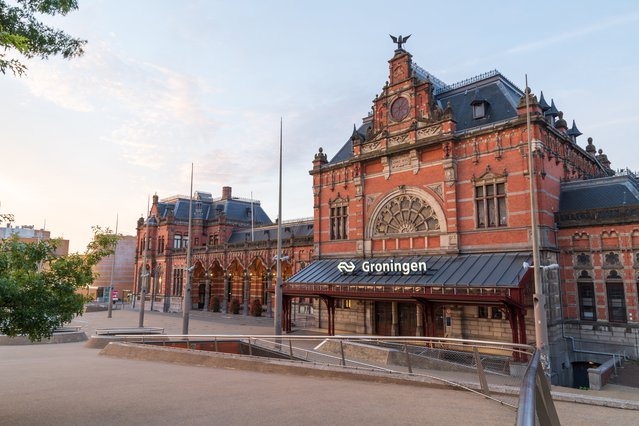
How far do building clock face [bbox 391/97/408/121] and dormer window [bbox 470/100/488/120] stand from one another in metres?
4.58

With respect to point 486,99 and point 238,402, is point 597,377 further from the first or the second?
point 486,99

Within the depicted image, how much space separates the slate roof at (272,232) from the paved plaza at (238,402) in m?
33.8

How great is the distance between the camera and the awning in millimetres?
22803

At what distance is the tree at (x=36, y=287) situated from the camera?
325 inches

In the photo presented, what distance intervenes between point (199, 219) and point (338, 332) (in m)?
37.6

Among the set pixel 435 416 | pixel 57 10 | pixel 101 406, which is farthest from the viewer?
pixel 57 10

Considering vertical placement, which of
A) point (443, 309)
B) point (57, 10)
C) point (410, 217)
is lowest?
point (443, 309)

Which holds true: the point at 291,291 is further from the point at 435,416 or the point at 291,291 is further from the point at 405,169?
the point at 435,416

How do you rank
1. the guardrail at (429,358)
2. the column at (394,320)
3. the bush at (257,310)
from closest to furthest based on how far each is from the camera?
the guardrail at (429,358) < the column at (394,320) < the bush at (257,310)

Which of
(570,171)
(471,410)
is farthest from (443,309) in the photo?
(471,410)

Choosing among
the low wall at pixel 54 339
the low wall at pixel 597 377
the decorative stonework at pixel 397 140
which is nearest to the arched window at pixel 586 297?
the low wall at pixel 597 377

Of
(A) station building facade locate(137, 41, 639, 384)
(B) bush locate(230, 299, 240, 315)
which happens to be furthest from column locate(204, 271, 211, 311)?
(A) station building facade locate(137, 41, 639, 384)

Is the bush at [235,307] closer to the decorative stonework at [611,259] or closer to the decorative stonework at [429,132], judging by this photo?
the decorative stonework at [429,132]

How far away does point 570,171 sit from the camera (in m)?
28.3
